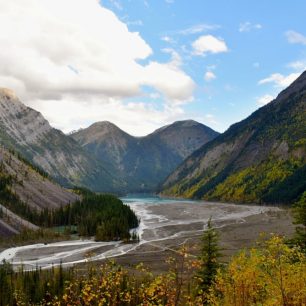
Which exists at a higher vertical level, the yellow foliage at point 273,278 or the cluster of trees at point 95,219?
the yellow foliage at point 273,278

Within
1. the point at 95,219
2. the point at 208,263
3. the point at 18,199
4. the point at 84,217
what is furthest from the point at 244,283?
the point at 18,199

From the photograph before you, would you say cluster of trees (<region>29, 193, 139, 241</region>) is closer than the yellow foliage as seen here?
No

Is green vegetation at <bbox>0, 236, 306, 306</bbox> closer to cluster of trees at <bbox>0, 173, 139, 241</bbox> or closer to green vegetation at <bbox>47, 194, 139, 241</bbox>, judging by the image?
cluster of trees at <bbox>0, 173, 139, 241</bbox>

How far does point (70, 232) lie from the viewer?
145 meters

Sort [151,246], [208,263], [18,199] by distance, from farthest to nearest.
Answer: [18,199], [151,246], [208,263]

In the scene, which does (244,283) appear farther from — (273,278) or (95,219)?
(95,219)

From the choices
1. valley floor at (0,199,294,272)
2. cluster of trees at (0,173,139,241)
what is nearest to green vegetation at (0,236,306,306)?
valley floor at (0,199,294,272)

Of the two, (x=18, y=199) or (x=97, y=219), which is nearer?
(x=97, y=219)

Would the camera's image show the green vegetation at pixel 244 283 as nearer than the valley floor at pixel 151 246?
Yes

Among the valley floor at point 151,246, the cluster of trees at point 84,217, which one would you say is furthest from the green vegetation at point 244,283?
→ the cluster of trees at point 84,217

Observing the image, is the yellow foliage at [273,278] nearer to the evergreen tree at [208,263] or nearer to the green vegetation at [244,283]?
the green vegetation at [244,283]

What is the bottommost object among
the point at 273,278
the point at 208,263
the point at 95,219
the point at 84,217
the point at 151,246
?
the point at 151,246

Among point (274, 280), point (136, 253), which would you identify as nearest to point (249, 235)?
point (136, 253)

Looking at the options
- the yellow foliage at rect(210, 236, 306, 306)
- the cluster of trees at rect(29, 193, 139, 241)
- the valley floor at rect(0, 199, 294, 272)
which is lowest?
the valley floor at rect(0, 199, 294, 272)
